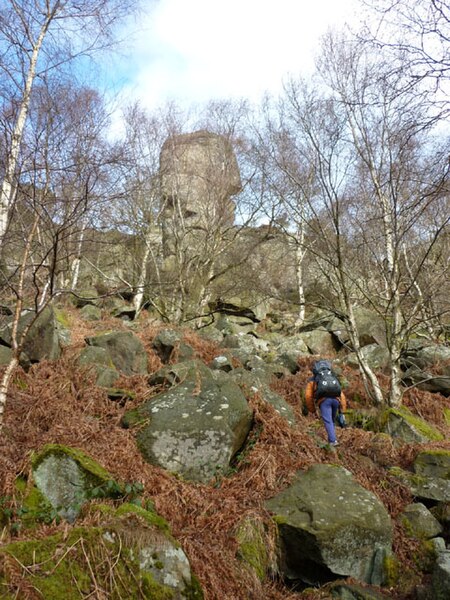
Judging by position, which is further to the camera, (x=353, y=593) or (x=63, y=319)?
(x=63, y=319)

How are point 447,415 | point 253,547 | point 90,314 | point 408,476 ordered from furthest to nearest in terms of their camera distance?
point 90,314, point 447,415, point 408,476, point 253,547

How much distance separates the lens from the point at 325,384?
20.6ft

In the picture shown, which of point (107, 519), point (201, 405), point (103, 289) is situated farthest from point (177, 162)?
point (107, 519)

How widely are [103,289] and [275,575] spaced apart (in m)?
15.9

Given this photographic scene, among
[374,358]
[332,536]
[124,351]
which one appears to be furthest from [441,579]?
[374,358]

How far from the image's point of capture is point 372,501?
4.29 m

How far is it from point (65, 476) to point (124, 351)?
12.1 feet

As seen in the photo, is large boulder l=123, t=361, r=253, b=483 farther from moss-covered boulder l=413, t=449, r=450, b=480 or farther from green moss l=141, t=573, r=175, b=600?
moss-covered boulder l=413, t=449, r=450, b=480

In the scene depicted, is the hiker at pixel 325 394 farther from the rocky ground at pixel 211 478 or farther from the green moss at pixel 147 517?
the green moss at pixel 147 517

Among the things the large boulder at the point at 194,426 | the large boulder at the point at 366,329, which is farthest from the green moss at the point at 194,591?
the large boulder at the point at 366,329

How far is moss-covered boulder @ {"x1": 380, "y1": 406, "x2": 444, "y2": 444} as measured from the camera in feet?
21.1

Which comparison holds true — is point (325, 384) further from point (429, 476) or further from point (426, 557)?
point (426, 557)

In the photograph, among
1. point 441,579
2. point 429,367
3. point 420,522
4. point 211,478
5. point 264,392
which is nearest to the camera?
point 441,579

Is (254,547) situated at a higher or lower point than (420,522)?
higher
